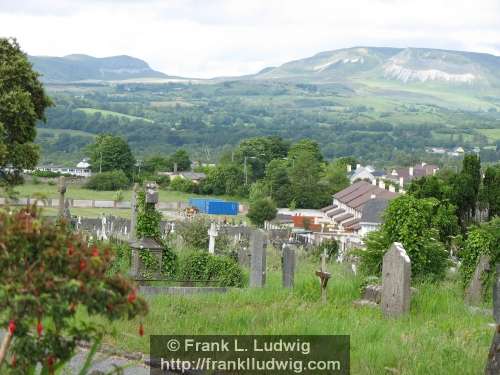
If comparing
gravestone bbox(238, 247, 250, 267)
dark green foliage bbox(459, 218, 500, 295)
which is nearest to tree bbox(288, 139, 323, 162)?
gravestone bbox(238, 247, 250, 267)

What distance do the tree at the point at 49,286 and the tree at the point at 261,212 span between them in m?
58.3

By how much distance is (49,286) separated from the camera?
16.5 feet

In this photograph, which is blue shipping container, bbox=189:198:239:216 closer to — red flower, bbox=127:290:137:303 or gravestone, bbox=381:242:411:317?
gravestone, bbox=381:242:411:317

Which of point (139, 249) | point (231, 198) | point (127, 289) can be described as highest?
point (127, 289)

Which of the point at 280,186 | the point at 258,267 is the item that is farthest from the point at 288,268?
the point at 280,186

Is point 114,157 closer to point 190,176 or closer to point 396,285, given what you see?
point 190,176

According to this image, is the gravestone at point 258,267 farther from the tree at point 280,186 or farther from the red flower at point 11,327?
the tree at point 280,186

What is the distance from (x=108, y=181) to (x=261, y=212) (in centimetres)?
2886

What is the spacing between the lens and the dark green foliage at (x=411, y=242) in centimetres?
1485

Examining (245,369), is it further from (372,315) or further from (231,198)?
(231,198)

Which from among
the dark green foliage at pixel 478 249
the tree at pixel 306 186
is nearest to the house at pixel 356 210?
the tree at pixel 306 186

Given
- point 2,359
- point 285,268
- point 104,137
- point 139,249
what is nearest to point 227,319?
point 285,268

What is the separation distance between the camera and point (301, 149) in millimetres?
95062

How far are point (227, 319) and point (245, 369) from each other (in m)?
1.79
